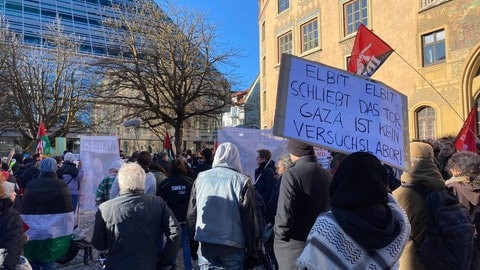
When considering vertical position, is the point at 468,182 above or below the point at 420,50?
below

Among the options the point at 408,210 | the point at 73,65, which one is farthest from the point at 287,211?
the point at 73,65

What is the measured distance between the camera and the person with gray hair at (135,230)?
3650mm

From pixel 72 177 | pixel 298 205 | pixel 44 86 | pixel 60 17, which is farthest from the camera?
pixel 60 17

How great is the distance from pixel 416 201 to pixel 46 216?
14.6ft

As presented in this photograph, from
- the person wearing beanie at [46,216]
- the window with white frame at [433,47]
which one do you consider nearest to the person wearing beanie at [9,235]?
the person wearing beanie at [46,216]

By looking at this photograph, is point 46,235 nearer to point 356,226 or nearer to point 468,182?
point 356,226

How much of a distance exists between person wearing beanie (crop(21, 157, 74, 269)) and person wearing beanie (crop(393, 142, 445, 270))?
4.26 metres

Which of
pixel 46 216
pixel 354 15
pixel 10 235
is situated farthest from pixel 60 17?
pixel 10 235

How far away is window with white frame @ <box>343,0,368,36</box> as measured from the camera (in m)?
21.9

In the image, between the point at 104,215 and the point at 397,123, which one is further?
the point at 104,215

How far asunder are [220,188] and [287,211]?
778 millimetres

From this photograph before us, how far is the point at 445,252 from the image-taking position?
2.89 metres

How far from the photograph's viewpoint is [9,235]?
3.48 m

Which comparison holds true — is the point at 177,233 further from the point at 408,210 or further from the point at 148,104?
the point at 148,104
